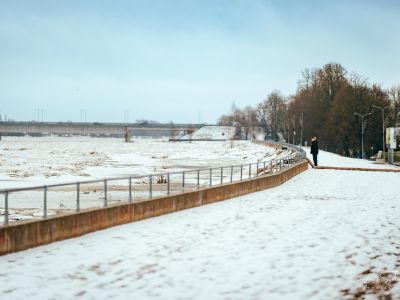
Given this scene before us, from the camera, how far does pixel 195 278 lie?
29.8 ft

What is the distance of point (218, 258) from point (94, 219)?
157 inches

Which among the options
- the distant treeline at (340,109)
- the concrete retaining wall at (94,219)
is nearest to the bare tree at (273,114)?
the distant treeline at (340,109)

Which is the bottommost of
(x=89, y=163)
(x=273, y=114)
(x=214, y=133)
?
(x=89, y=163)

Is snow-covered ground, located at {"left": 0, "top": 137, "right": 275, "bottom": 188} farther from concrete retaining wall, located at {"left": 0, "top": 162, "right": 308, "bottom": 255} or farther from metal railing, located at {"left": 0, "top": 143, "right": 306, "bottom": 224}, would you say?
concrete retaining wall, located at {"left": 0, "top": 162, "right": 308, "bottom": 255}

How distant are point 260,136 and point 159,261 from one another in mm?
174820

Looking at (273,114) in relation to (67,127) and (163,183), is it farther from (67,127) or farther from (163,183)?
(163,183)

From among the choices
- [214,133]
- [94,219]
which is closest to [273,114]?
[214,133]

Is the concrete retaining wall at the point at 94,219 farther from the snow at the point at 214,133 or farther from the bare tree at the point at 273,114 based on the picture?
the snow at the point at 214,133

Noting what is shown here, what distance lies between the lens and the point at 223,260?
408 inches

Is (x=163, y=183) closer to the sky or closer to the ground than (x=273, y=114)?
closer to the ground

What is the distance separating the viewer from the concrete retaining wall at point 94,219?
1094 centimetres

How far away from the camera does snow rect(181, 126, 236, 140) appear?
572 feet

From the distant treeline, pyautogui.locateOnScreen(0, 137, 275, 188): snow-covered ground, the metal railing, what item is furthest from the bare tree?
the metal railing

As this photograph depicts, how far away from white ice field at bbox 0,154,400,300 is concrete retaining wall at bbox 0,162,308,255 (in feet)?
0.82
